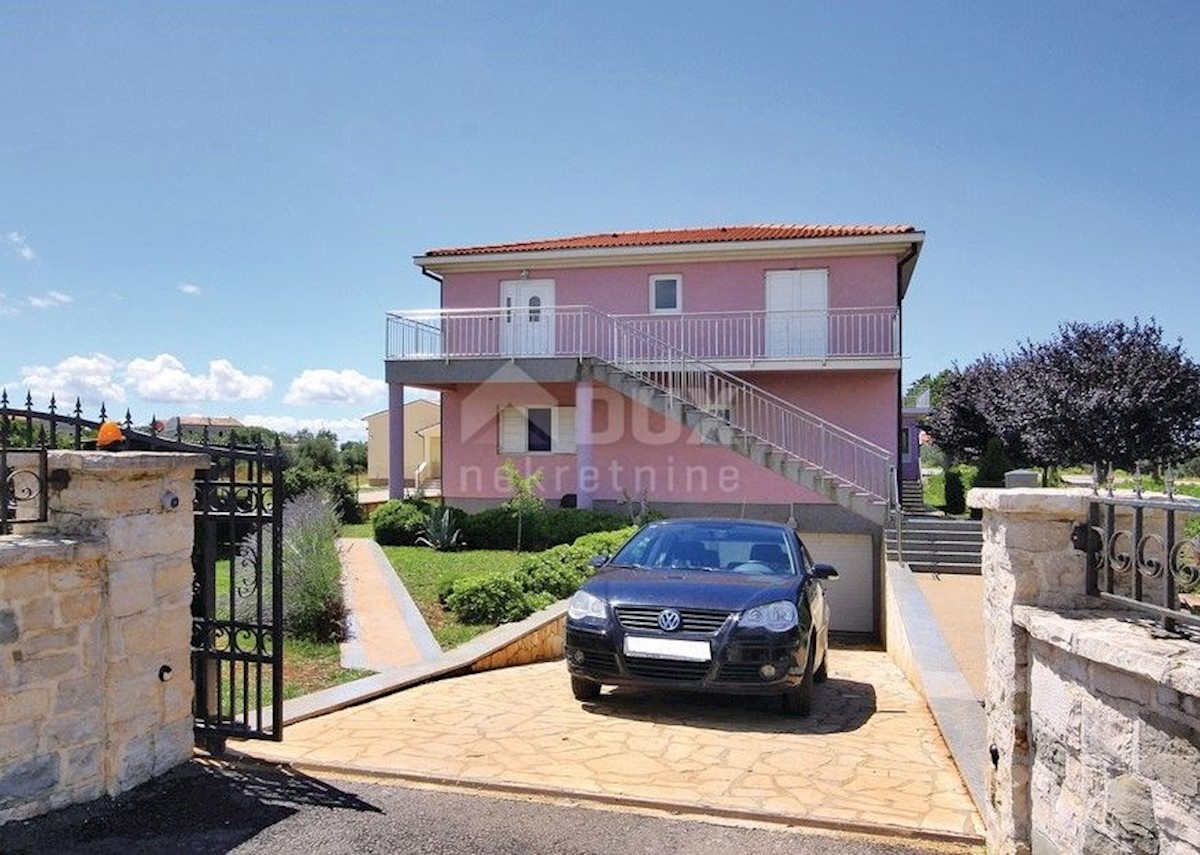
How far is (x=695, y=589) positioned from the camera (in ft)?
20.8

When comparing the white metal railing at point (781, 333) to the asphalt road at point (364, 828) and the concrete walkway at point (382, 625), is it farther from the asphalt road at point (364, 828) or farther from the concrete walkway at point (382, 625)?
the asphalt road at point (364, 828)

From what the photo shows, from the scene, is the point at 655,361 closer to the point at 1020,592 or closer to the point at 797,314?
the point at 797,314

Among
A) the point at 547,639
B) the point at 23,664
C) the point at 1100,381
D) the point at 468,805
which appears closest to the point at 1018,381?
the point at 1100,381

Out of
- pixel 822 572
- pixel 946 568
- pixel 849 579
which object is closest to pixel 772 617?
pixel 822 572

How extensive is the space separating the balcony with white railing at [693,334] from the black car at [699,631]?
12240mm

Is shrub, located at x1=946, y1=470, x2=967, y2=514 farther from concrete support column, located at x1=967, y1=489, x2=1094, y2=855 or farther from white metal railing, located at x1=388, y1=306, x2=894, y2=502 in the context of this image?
concrete support column, located at x1=967, y1=489, x2=1094, y2=855

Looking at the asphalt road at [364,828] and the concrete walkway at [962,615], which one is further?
the concrete walkway at [962,615]

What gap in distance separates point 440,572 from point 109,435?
29.8 ft

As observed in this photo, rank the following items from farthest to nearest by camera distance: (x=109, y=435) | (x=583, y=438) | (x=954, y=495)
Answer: (x=954, y=495) < (x=583, y=438) < (x=109, y=435)

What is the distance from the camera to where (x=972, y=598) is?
11.5 m

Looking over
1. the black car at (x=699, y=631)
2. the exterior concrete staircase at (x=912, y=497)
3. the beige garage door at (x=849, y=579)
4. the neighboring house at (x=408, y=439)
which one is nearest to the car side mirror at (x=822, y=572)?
the black car at (x=699, y=631)

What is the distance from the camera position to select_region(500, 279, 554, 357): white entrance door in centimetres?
2047

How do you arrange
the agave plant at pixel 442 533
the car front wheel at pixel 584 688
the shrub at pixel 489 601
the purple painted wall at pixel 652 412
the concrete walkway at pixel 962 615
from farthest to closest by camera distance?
the purple painted wall at pixel 652 412 → the agave plant at pixel 442 533 → the shrub at pixel 489 601 → the concrete walkway at pixel 962 615 → the car front wheel at pixel 584 688

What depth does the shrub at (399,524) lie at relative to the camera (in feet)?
57.5
